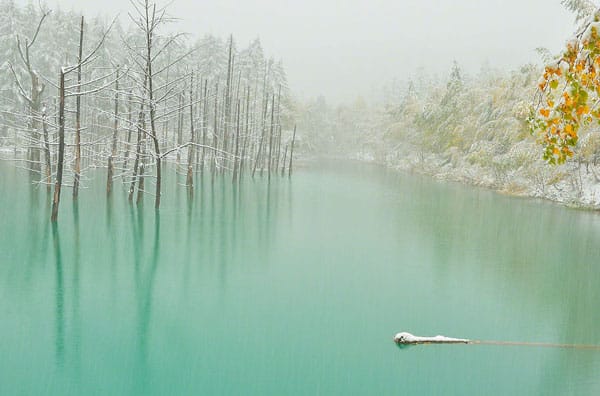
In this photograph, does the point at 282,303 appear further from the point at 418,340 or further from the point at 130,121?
the point at 130,121

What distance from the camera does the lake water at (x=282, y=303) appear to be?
7180mm

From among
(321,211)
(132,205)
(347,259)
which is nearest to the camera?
(347,259)

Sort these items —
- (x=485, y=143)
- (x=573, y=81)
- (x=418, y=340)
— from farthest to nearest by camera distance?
(x=485, y=143)
(x=418, y=340)
(x=573, y=81)

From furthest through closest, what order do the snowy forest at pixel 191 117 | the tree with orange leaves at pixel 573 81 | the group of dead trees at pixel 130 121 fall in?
the snowy forest at pixel 191 117, the group of dead trees at pixel 130 121, the tree with orange leaves at pixel 573 81

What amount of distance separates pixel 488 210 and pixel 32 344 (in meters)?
22.6

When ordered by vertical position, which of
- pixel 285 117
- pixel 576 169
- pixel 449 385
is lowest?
pixel 449 385

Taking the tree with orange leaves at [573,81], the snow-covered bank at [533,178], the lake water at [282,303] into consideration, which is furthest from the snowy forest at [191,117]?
the tree with orange leaves at [573,81]

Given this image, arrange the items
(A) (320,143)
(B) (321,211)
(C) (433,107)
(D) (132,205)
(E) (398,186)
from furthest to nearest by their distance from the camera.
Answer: (A) (320,143) < (C) (433,107) < (E) (398,186) < (B) (321,211) < (D) (132,205)

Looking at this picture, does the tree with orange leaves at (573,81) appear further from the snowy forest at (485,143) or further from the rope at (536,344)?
the snowy forest at (485,143)

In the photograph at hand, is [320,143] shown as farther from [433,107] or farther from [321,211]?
[321,211]

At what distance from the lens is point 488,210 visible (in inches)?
1000

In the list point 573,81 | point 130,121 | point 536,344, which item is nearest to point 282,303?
point 536,344

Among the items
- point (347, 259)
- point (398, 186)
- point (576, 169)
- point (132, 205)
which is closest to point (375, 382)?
point (347, 259)

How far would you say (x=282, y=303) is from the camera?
33.7 ft
